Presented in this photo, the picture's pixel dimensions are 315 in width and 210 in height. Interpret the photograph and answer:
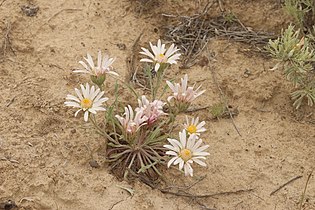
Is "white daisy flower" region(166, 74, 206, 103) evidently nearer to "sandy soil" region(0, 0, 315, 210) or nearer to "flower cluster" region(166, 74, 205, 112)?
"flower cluster" region(166, 74, 205, 112)

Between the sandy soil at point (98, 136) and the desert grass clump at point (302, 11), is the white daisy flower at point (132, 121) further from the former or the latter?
the desert grass clump at point (302, 11)

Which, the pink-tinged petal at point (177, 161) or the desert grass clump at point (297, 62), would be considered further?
the desert grass clump at point (297, 62)

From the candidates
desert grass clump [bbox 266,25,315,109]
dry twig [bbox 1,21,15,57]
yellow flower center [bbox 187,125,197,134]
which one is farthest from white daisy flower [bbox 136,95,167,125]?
dry twig [bbox 1,21,15,57]

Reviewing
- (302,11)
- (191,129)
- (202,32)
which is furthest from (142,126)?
(302,11)

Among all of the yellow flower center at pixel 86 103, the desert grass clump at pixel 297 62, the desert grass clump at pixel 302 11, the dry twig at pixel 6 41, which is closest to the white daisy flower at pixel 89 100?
the yellow flower center at pixel 86 103

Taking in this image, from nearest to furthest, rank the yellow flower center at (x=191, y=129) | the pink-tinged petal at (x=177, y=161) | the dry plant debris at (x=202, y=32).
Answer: the pink-tinged petal at (x=177, y=161) → the yellow flower center at (x=191, y=129) → the dry plant debris at (x=202, y=32)

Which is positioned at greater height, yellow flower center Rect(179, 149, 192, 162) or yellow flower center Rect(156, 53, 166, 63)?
yellow flower center Rect(156, 53, 166, 63)

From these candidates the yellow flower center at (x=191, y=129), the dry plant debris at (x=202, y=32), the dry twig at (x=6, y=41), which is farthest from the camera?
the dry plant debris at (x=202, y=32)
